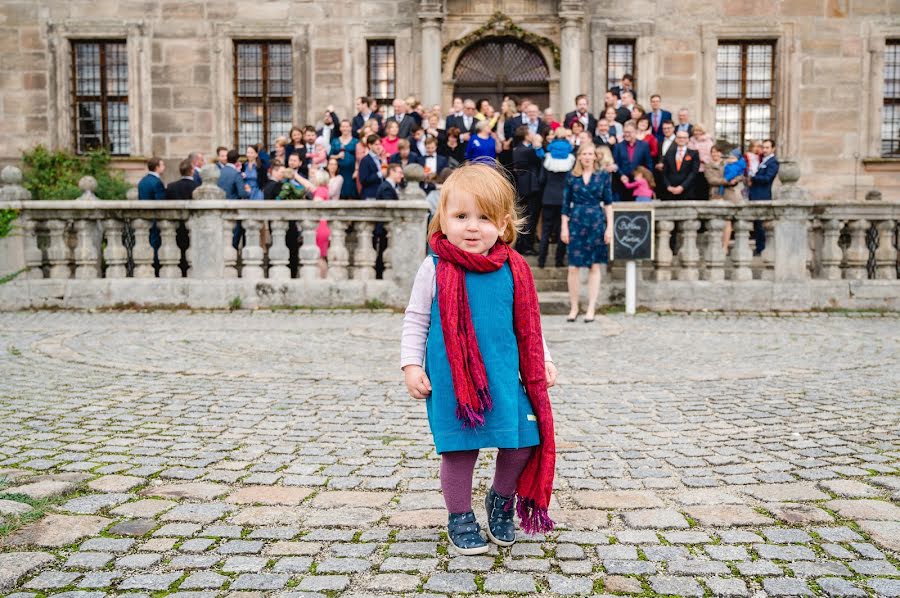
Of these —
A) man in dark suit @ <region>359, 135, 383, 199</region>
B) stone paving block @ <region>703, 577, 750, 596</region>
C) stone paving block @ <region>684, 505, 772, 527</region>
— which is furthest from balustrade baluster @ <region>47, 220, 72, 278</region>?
stone paving block @ <region>703, 577, 750, 596</region>

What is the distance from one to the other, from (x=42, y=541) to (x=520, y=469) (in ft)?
5.63

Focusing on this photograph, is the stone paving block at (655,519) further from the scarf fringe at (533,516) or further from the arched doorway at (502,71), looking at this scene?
the arched doorway at (502,71)

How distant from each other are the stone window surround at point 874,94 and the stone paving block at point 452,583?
59.9 ft

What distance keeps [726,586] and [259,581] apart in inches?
58.6

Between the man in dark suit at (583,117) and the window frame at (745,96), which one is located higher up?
the window frame at (745,96)

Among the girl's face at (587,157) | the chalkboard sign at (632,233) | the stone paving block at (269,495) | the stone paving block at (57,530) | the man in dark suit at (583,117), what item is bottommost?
the stone paving block at (269,495)

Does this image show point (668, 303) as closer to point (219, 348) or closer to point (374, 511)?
point (219, 348)

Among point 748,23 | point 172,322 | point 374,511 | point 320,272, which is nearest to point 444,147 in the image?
point 320,272

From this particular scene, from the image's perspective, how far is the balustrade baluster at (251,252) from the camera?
1160cm

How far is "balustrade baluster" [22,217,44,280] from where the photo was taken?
11.6 metres

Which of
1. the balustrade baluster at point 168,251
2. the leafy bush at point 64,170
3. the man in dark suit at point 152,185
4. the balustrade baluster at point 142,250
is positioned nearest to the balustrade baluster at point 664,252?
the balustrade baluster at point 168,251

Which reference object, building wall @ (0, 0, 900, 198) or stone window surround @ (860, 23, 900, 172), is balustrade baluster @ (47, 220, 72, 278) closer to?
building wall @ (0, 0, 900, 198)

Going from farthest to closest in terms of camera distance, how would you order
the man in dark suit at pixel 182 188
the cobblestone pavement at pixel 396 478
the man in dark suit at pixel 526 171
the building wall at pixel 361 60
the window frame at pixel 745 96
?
1. the window frame at pixel 745 96
2. the building wall at pixel 361 60
3. the man in dark suit at pixel 526 171
4. the man in dark suit at pixel 182 188
5. the cobblestone pavement at pixel 396 478

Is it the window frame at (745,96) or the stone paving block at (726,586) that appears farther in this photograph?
the window frame at (745,96)
